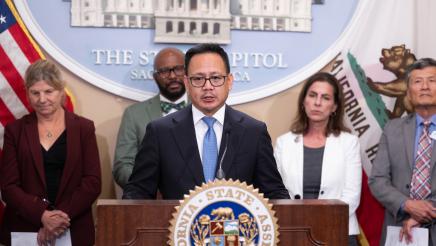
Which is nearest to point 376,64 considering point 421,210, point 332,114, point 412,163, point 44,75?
point 332,114

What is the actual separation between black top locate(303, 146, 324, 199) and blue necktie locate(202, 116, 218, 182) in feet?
4.62

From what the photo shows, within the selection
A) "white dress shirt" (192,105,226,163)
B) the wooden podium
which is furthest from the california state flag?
the wooden podium

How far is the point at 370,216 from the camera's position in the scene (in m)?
3.88

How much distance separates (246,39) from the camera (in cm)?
395

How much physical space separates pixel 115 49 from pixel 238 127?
1.95 m

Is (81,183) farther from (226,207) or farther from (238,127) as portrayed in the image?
(226,207)

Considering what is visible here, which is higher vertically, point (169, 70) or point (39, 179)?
point (169, 70)

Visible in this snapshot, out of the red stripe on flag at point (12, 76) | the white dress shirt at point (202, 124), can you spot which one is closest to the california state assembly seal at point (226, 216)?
the white dress shirt at point (202, 124)

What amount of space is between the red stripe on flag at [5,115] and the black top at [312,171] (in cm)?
170

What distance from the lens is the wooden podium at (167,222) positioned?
161cm

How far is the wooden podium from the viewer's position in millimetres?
1607

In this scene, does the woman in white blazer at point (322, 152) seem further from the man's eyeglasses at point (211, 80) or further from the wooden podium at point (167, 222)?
the wooden podium at point (167, 222)

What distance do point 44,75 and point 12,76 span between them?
0.47 metres

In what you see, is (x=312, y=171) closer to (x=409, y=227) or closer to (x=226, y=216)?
(x=409, y=227)
